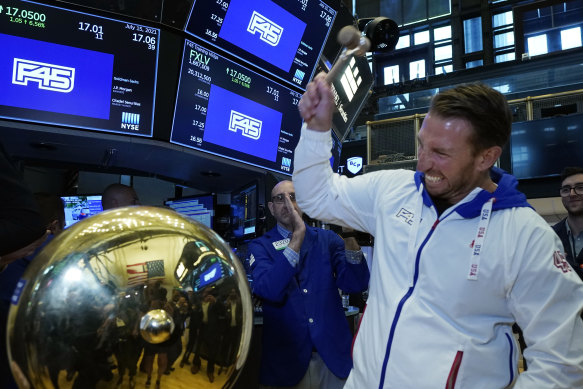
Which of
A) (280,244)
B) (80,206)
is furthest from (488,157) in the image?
(80,206)

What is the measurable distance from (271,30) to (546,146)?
26.3ft

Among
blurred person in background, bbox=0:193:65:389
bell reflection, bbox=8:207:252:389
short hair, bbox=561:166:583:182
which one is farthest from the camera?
short hair, bbox=561:166:583:182

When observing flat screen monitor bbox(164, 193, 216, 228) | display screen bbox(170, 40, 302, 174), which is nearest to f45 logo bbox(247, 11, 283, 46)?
display screen bbox(170, 40, 302, 174)

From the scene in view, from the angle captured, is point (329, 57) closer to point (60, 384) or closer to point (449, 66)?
point (60, 384)

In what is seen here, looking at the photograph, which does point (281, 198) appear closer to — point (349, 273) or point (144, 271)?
point (349, 273)

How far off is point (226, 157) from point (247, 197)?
1.49 ft

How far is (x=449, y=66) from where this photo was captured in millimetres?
20516

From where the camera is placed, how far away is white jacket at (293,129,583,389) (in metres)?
1.20

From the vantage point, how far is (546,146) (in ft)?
31.9

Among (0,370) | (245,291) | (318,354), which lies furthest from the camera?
(318,354)

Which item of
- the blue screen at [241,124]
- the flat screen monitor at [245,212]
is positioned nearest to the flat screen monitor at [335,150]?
the blue screen at [241,124]

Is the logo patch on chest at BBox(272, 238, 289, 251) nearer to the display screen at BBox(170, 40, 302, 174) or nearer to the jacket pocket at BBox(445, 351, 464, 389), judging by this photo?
the display screen at BBox(170, 40, 302, 174)

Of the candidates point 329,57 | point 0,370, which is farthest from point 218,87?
point 0,370

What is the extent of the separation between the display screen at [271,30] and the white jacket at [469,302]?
2268 mm
